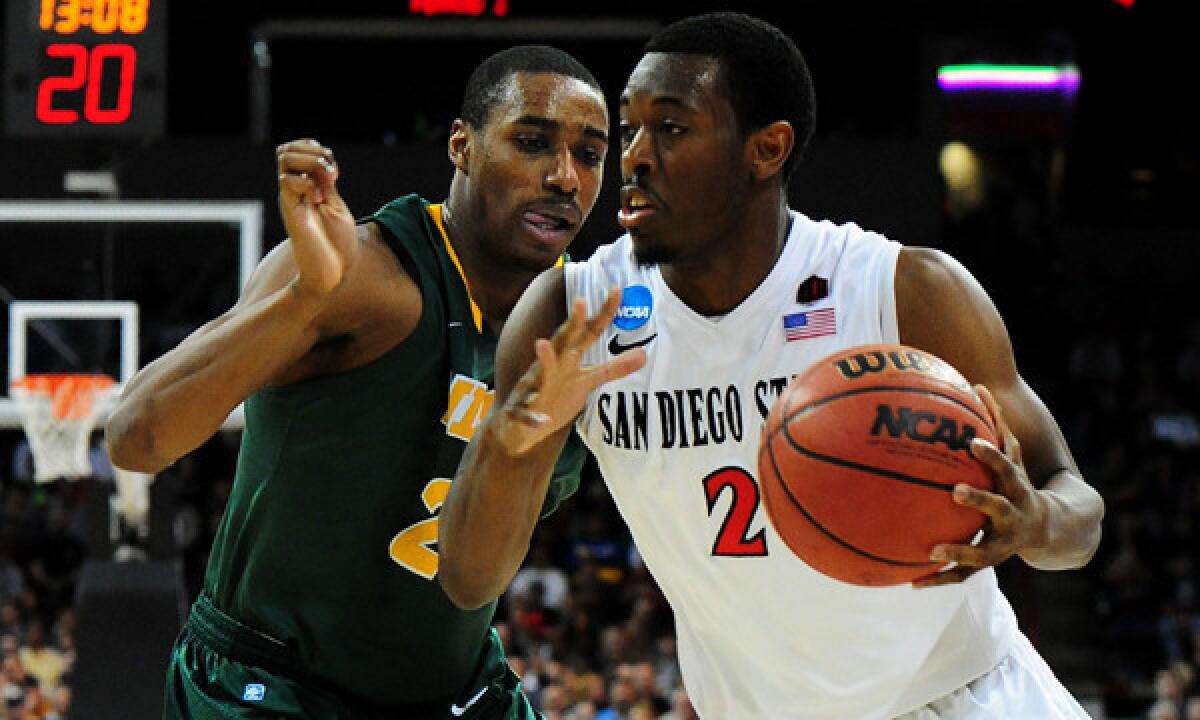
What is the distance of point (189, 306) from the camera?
Answer: 44.1 feet

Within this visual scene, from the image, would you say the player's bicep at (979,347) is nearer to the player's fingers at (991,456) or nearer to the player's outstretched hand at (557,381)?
the player's fingers at (991,456)

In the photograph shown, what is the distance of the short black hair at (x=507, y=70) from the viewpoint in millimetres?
3777

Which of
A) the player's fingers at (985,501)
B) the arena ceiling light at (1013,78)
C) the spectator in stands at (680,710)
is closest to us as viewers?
the player's fingers at (985,501)

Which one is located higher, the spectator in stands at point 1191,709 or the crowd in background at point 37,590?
the spectator in stands at point 1191,709

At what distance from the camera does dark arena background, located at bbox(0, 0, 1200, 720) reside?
11.2 metres

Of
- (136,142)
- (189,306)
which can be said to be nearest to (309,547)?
(136,142)

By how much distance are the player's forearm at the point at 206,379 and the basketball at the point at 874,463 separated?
0.98m

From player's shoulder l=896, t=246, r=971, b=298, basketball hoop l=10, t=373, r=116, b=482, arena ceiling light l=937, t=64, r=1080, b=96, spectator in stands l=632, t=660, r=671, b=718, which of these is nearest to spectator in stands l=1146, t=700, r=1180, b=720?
spectator in stands l=632, t=660, r=671, b=718

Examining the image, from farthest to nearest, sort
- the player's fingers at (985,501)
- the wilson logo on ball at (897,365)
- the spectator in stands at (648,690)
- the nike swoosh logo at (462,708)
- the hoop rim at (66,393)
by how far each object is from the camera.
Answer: the spectator in stands at (648,690) → the hoop rim at (66,393) → the nike swoosh logo at (462,708) → the wilson logo on ball at (897,365) → the player's fingers at (985,501)

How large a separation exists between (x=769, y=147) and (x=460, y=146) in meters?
0.99

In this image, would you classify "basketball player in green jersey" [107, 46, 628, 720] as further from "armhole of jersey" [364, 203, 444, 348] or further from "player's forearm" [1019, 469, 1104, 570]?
"player's forearm" [1019, 469, 1104, 570]

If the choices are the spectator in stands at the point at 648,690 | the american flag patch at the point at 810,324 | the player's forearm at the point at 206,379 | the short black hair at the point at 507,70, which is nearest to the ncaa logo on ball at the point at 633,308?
the american flag patch at the point at 810,324

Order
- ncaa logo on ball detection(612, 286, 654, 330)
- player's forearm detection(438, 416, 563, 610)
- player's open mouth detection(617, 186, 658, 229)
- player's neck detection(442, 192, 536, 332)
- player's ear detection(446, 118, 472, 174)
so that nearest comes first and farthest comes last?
player's forearm detection(438, 416, 563, 610)
player's open mouth detection(617, 186, 658, 229)
ncaa logo on ball detection(612, 286, 654, 330)
player's neck detection(442, 192, 536, 332)
player's ear detection(446, 118, 472, 174)

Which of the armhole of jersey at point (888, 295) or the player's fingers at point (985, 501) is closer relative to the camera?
the player's fingers at point (985, 501)
